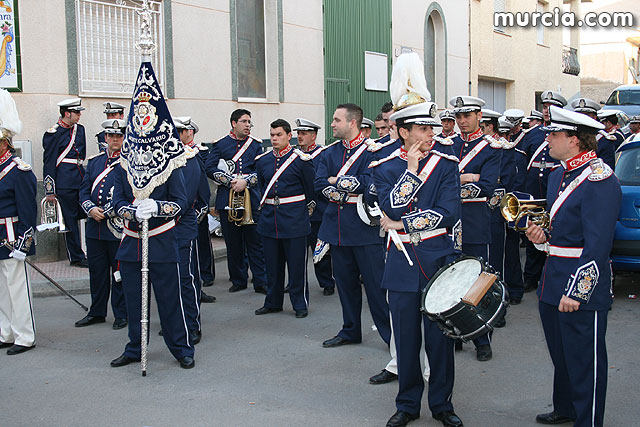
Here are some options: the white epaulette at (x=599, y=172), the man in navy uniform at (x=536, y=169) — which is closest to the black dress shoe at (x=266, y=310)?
the man in navy uniform at (x=536, y=169)

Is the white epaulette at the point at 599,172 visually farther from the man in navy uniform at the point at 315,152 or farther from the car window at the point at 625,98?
the car window at the point at 625,98

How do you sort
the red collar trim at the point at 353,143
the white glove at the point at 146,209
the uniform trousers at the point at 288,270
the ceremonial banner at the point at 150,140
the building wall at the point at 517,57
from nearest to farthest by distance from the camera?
the white glove at the point at 146,209 < the ceremonial banner at the point at 150,140 < the red collar trim at the point at 353,143 < the uniform trousers at the point at 288,270 < the building wall at the point at 517,57

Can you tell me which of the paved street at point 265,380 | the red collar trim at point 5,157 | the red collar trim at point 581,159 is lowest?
the paved street at point 265,380

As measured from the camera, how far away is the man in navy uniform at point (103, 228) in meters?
7.47

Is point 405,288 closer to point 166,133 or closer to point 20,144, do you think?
point 166,133

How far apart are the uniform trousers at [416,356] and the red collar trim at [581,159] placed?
1182 millimetres

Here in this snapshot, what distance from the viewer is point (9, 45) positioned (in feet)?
34.2

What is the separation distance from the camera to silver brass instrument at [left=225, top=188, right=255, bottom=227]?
367 inches

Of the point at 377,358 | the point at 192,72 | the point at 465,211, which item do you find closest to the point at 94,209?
the point at 377,358

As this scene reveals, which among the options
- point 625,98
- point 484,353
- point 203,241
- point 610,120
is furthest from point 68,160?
point 625,98

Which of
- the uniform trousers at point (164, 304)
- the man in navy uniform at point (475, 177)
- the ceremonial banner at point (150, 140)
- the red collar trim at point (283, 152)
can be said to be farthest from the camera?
the red collar trim at point (283, 152)

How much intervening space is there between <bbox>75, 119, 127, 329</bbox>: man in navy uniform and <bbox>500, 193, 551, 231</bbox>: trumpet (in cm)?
404

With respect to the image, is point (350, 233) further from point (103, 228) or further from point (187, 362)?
point (103, 228)

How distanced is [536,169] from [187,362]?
583 cm
